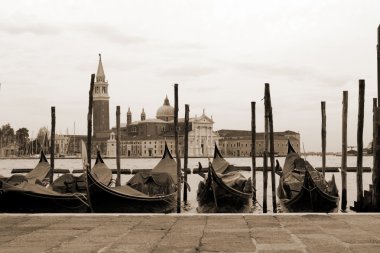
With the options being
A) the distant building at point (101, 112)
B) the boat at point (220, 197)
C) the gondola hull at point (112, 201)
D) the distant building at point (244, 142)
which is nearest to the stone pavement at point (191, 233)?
the gondola hull at point (112, 201)

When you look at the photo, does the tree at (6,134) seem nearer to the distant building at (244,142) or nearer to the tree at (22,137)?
the tree at (22,137)

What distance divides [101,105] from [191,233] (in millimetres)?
101548

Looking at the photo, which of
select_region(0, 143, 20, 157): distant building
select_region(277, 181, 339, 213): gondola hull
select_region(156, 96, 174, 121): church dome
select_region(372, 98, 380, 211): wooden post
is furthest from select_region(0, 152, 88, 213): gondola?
select_region(156, 96, 174, 121): church dome

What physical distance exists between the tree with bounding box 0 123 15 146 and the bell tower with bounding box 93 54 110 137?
15.9 m

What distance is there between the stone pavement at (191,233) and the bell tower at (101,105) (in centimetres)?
9909

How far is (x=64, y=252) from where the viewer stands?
Result: 4727 millimetres

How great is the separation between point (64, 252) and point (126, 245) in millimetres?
567

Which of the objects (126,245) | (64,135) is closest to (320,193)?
(126,245)

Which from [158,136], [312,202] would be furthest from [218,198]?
[158,136]

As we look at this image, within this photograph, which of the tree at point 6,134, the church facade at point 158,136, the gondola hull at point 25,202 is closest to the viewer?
the gondola hull at point 25,202

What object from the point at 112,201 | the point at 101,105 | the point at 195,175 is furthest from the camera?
the point at 101,105

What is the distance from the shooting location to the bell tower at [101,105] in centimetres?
10525

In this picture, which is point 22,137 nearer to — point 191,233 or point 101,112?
point 101,112

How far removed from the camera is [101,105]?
105625 millimetres
